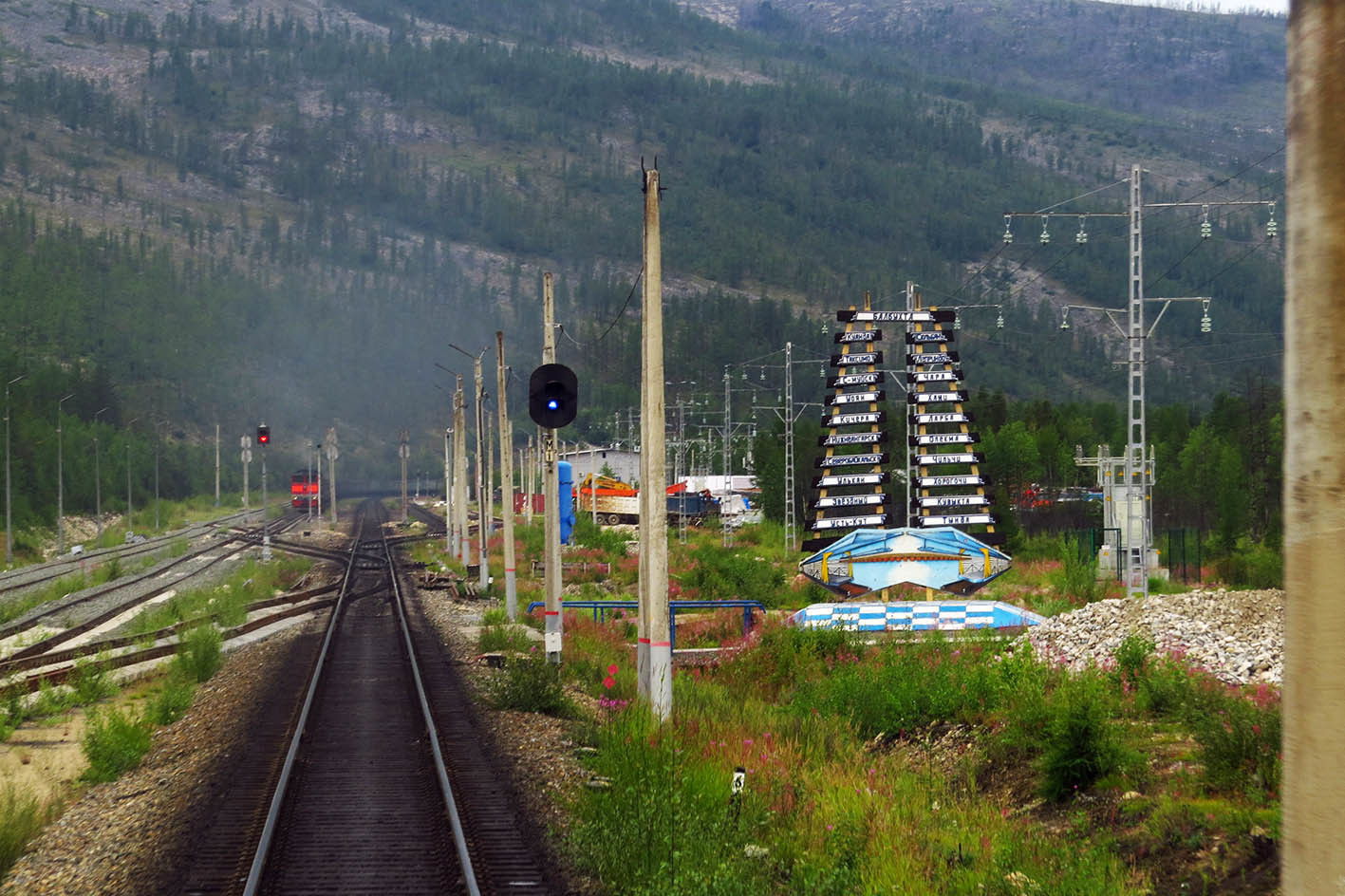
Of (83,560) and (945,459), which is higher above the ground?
(945,459)

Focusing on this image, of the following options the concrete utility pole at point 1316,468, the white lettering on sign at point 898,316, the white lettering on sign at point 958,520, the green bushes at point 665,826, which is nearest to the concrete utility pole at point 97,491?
the white lettering on sign at point 898,316

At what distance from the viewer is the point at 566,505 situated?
56188 mm

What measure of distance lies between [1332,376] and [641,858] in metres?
7.63

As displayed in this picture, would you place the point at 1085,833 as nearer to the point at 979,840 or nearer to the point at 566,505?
the point at 979,840

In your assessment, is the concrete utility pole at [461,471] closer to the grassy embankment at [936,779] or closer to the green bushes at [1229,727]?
the grassy embankment at [936,779]

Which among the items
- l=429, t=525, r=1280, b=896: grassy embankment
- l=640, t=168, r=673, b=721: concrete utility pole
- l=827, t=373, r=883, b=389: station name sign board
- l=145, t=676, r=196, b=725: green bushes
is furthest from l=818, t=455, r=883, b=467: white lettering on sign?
l=640, t=168, r=673, b=721: concrete utility pole

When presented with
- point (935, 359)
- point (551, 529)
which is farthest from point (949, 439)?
point (551, 529)

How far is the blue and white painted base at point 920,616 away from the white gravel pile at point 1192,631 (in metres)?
1.89

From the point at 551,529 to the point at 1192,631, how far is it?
39.4 ft

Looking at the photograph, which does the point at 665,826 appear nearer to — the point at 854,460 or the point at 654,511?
the point at 654,511

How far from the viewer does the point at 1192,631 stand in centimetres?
2038

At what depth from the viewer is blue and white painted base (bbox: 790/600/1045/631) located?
27125mm

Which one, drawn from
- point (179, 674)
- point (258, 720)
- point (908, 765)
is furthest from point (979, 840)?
point (179, 674)

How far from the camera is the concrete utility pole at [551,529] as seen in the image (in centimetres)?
2289
